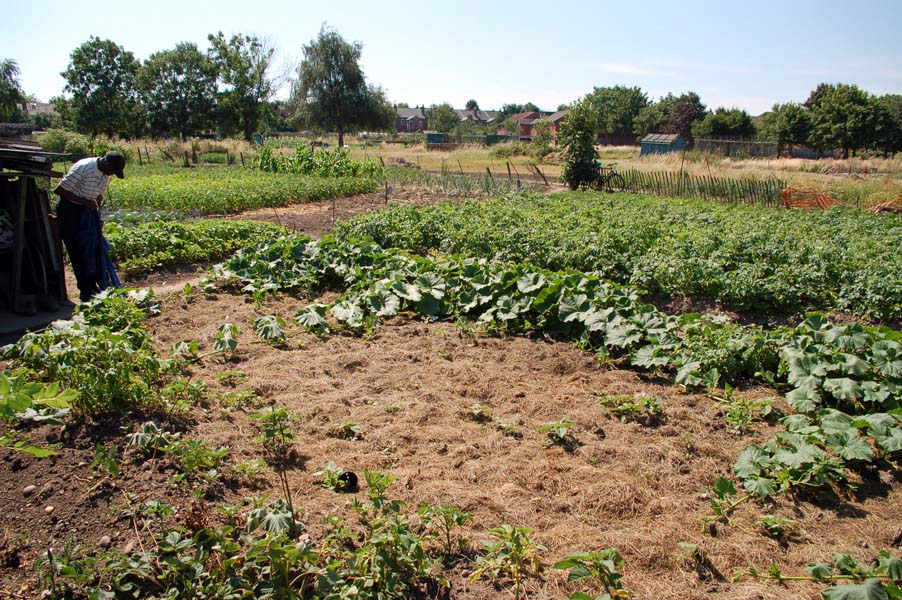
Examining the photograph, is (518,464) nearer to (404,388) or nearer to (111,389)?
(404,388)

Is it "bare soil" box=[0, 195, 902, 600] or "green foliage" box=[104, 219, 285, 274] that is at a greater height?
"green foliage" box=[104, 219, 285, 274]

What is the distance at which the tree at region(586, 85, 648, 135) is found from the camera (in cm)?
7362

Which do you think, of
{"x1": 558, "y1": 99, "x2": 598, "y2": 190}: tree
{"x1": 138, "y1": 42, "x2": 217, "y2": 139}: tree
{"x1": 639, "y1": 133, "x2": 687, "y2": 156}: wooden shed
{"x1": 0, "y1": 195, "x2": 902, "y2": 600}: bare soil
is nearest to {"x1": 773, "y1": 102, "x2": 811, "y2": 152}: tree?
{"x1": 639, "y1": 133, "x2": 687, "y2": 156}: wooden shed

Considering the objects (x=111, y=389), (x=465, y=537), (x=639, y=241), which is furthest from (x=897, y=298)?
(x=111, y=389)

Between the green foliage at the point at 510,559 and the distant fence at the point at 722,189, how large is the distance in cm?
1863

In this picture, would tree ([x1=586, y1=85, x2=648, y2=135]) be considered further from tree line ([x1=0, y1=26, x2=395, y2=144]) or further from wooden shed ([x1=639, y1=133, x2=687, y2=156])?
tree line ([x1=0, y1=26, x2=395, y2=144])

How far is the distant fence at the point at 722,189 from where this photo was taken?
1884 centimetres

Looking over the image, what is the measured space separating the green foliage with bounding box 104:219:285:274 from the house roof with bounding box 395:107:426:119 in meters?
95.3

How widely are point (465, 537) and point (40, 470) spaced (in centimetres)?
232

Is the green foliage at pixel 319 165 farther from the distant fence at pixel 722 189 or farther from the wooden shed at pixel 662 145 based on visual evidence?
the wooden shed at pixel 662 145

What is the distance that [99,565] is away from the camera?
8.40ft

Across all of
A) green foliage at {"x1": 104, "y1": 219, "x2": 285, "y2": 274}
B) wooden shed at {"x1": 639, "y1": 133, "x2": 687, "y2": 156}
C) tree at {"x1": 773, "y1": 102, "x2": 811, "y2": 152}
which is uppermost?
tree at {"x1": 773, "y1": 102, "x2": 811, "y2": 152}

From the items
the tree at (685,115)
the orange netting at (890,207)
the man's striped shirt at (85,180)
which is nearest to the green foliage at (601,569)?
→ the man's striped shirt at (85,180)

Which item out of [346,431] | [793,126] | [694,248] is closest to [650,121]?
[793,126]
